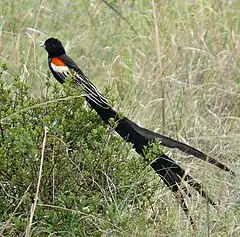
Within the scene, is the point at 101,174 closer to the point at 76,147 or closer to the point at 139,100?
the point at 76,147

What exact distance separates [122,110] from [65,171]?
146cm

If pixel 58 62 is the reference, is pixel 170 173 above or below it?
below

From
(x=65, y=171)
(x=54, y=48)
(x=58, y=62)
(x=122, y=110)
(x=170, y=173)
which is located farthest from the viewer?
(x=122, y=110)

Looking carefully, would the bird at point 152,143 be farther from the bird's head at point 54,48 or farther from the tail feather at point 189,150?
the bird's head at point 54,48

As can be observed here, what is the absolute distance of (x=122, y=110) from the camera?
473cm

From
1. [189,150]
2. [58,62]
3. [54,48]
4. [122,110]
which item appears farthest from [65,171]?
[122,110]

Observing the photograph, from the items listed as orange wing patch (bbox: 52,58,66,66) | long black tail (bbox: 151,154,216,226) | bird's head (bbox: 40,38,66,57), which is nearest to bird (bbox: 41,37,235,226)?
long black tail (bbox: 151,154,216,226)

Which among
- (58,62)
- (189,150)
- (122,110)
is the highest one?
(58,62)

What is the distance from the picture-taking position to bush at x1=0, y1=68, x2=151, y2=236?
10.5 ft

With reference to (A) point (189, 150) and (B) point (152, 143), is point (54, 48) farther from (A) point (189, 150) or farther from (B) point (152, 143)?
(A) point (189, 150)

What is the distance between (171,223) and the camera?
3.41m

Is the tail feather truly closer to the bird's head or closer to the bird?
the bird

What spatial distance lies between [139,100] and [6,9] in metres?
1.71

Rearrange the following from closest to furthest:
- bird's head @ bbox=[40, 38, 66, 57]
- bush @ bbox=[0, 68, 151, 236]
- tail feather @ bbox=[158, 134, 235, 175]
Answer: bush @ bbox=[0, 68, 151, 236]
tail feather @ bbox=[158, 134, 235, 175]
bird's head @ bbox=[40, 38, 66, 57]
